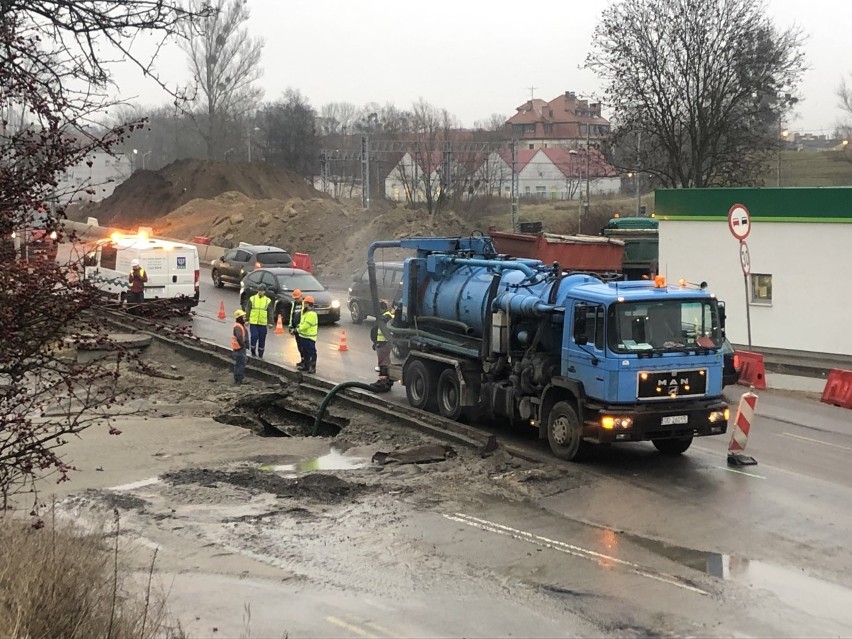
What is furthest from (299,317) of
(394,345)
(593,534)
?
(593,534)

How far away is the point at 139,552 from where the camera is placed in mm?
9375

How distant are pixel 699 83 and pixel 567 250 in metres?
19.8

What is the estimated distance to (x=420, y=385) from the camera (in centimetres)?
1653

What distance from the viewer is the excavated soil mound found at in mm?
69812

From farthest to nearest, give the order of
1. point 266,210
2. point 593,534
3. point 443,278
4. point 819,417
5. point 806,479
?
point 266,210 → point 819,417 → point 443,278 → point 806,479 → point 593,534

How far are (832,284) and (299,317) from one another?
1294cm

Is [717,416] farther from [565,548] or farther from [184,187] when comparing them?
[184,187]

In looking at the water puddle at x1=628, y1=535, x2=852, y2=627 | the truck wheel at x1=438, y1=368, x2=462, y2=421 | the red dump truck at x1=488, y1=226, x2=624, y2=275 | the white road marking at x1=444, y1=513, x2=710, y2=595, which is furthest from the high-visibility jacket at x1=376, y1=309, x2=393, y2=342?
the water puddle at x1=628, y1=535, x2=852, y2=627

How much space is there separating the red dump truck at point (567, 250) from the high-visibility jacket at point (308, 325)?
719 centimetres

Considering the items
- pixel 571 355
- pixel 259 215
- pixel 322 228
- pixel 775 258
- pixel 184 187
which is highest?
pixel 184 187

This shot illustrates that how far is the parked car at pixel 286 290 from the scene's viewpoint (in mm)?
26953

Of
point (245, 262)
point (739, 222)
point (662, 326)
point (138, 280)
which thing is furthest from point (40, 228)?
point (245, 262)

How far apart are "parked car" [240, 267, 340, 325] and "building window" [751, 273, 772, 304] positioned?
37.4ft

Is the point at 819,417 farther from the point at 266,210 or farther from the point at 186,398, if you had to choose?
the point at 266,210
